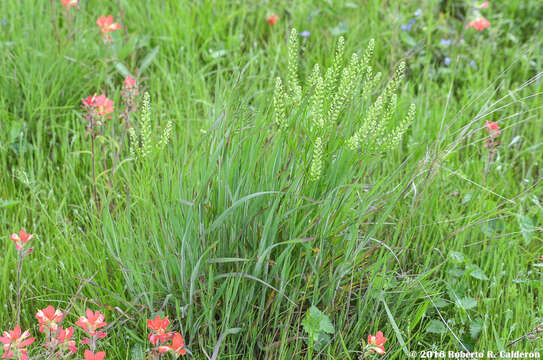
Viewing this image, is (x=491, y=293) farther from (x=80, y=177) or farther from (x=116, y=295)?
(x=80, y=177)

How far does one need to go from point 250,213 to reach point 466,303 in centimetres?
86

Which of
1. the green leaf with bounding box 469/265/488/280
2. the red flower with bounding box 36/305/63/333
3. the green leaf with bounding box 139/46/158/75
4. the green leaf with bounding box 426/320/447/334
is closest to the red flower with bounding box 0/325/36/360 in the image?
the red flower with bounding box 36/305/63/333

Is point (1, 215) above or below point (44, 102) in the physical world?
below

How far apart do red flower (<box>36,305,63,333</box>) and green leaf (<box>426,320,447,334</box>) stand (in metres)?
1.19

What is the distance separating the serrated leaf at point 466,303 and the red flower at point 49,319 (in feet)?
4.26

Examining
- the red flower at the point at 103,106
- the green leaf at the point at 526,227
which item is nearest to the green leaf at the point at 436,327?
the green leaf at the point at 526,227

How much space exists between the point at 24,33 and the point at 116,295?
1765 millimetres

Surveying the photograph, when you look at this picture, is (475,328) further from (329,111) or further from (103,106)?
(103,106)

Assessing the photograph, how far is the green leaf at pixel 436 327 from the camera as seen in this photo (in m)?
2.00

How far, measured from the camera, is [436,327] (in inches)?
79.4

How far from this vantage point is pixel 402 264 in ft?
7.09

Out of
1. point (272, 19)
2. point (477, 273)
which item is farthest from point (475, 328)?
point (272, 19)

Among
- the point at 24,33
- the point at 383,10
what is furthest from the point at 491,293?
the point at 24,33

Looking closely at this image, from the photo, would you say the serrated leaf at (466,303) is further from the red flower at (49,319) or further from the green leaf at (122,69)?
the green leaf at (122,69)
